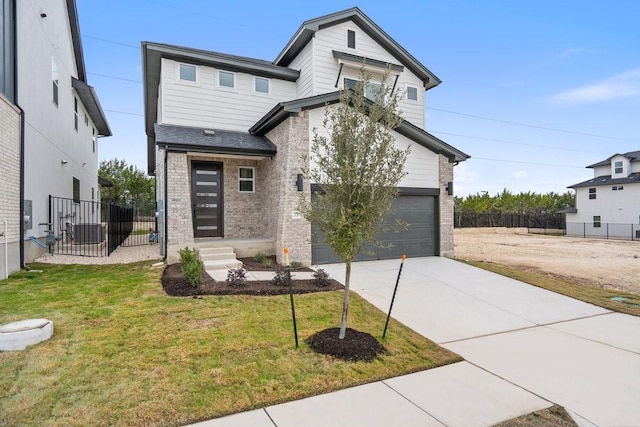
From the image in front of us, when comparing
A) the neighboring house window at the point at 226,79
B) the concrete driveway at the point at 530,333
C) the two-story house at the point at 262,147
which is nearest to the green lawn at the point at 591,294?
the concrete driveway at the point at 530,333

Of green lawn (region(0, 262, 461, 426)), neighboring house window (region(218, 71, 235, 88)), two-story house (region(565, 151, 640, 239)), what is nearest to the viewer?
green lawn (region(0, 262, 461, 426))

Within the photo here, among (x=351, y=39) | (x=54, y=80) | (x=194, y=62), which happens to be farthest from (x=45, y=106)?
(x=351, y=39)

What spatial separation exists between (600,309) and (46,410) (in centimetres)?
919

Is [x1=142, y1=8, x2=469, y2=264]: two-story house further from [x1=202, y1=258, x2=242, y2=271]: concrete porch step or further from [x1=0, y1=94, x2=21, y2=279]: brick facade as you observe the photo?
[x1=0, y1=94, x2=21, y2=279]: brick facade

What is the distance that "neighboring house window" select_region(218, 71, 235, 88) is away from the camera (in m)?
12.3

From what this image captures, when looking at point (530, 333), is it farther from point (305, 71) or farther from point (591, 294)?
point (305, 71)

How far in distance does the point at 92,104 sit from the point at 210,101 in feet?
34.7

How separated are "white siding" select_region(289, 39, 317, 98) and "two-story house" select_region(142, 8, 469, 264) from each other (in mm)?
41

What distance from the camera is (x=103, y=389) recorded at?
10.9ft

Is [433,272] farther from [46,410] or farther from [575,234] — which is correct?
[575,234]

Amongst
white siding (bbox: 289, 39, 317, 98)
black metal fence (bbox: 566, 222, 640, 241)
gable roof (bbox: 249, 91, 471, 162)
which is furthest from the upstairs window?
black metal fence (bbox: 566, 222, 640, 241)

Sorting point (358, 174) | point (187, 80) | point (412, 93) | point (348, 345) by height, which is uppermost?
point (412, 93)

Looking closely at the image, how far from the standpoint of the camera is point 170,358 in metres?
4.05

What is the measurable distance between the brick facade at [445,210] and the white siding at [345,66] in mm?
2851
